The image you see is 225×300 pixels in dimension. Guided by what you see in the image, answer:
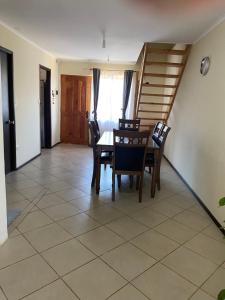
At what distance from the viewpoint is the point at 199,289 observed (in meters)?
1.66

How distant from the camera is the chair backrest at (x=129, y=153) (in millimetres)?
2861

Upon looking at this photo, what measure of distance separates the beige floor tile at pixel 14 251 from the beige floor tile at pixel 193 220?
1630 mm

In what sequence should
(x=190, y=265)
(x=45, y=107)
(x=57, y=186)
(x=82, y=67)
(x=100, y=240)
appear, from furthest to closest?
1. (x=82, y=67)
2. (x=45, y=107)
3. (x=57, y=186)
4. (x=100, y=240)
5. (x=190, y=265)

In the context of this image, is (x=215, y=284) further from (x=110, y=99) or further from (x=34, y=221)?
(x=110, y=99)

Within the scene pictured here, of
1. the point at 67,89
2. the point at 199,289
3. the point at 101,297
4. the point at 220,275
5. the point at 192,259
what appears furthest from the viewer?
the point at 67,89

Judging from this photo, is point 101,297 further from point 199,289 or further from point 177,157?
point 177,157

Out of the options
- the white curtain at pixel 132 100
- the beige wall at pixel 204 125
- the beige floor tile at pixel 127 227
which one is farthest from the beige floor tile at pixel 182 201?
the white curtain at pixel 132 100

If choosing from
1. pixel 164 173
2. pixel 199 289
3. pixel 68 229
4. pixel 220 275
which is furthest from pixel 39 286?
pixel 164 173

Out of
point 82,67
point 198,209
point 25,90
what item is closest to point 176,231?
point 198,209

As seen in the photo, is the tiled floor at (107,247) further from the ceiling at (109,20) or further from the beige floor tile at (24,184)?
the ceiling at (109,20)

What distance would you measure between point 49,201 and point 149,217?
1.27m

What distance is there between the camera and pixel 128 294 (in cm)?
158

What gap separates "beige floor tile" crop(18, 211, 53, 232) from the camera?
7.58 ft

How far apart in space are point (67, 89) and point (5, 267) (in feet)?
17.4
